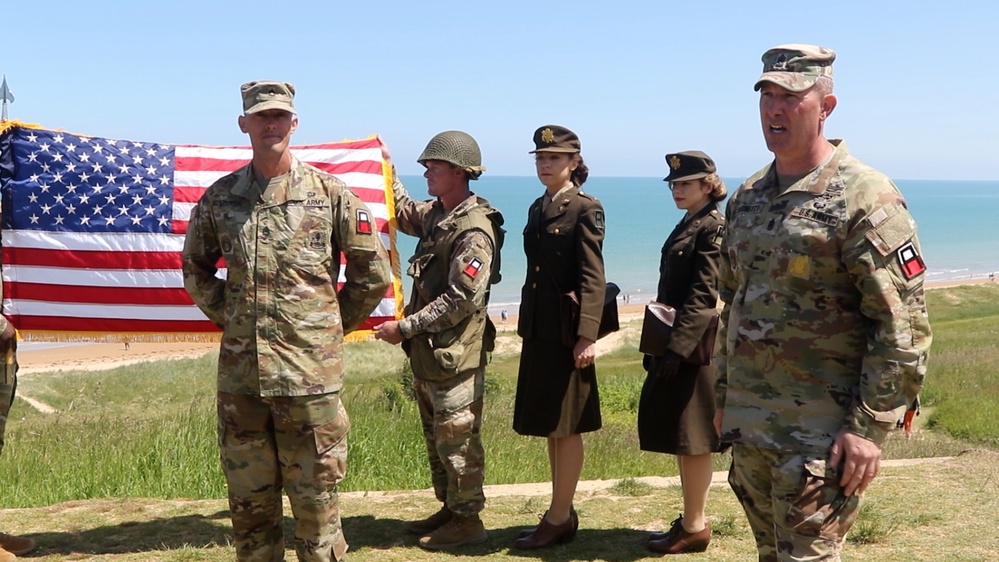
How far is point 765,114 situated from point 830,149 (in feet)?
0.93

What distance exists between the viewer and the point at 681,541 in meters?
5.35

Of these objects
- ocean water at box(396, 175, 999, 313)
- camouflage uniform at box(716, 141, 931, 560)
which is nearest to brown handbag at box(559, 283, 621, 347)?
camouflage uniform at box(716, 141, 931, 560)

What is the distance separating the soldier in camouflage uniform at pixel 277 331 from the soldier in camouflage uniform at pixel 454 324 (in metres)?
0.88

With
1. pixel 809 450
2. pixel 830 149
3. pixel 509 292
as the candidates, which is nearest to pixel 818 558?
pixel 809 450

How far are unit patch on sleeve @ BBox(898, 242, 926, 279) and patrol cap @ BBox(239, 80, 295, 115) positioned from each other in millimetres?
2494

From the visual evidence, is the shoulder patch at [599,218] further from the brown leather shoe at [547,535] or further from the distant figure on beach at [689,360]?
the brown leather shoe at [547,535]

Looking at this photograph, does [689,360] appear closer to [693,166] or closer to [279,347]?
[693,166]

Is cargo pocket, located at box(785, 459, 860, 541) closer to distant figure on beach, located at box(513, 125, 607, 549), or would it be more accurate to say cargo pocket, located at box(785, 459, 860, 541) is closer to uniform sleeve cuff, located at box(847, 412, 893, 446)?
uniform sleeve cuff, located at box(847, 412, 893, 446)

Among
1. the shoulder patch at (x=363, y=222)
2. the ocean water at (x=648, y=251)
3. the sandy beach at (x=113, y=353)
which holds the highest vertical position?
the shoulder patch at (x=363, y=222)

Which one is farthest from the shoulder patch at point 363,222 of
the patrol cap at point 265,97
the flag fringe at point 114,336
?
the flag fringe at point 114,336

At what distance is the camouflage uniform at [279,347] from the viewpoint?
14.1ft

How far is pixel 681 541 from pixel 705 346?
1043 millimetres

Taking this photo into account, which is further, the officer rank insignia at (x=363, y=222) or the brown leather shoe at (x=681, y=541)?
the brown leather shoe at (x=681, y=541)

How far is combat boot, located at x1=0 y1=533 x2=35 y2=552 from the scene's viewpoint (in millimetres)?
5219
